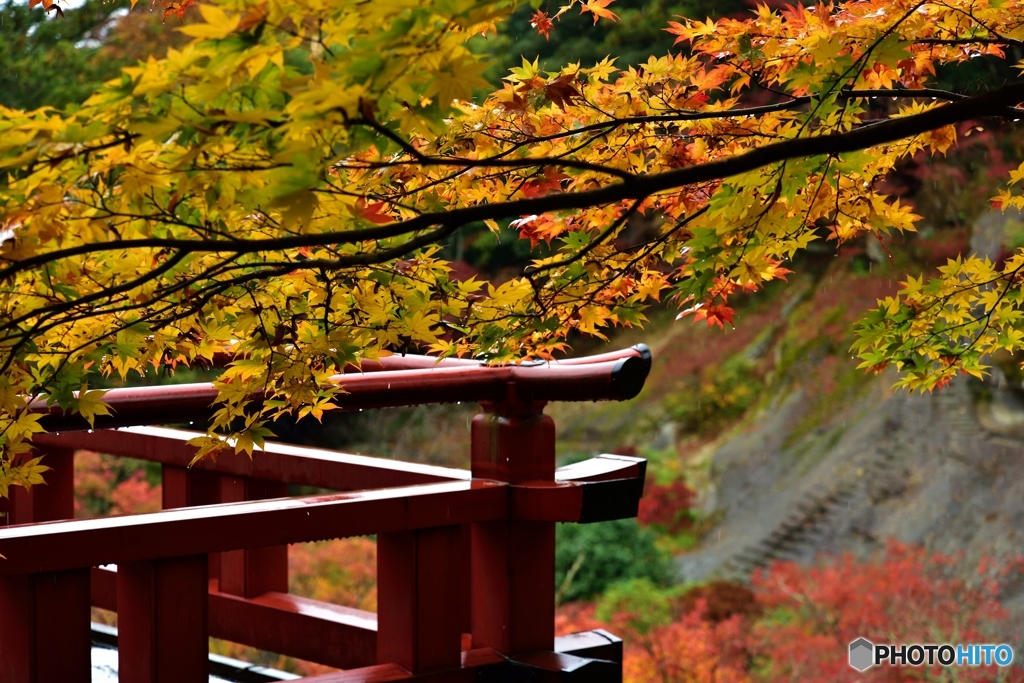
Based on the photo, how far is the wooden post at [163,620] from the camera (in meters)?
1.62

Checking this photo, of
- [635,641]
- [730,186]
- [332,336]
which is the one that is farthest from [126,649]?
[635,641]

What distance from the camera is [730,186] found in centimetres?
155

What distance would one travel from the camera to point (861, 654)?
22.8 feet

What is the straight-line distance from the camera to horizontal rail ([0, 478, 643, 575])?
1.52 m

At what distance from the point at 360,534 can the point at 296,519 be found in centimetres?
15

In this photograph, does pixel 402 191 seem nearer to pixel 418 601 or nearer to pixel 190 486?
pixel 418 601

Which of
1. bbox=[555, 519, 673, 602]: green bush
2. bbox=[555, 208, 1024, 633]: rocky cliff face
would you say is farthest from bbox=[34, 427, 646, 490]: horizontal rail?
bbox=[555, 519, 673, 602]: green bush

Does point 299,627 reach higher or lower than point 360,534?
lower


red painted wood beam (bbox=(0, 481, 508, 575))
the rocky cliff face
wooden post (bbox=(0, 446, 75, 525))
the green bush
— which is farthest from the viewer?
the rocky cliff face

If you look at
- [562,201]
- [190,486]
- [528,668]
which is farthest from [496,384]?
[562,201]

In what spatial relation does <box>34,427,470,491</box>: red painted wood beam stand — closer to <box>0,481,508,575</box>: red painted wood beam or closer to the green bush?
<box>0,481,508,575</box>: red painted wood beam

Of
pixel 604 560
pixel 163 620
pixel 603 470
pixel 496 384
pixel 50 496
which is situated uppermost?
pixel 496 384

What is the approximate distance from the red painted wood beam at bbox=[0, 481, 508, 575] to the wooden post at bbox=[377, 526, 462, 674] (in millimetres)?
53

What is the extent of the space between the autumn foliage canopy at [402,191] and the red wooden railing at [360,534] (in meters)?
0.14
